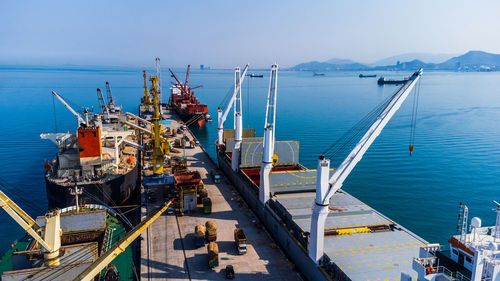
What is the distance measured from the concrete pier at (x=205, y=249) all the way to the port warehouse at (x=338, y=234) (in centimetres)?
142

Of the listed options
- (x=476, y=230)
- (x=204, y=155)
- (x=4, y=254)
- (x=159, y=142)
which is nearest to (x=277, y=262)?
(x=476, y=230)

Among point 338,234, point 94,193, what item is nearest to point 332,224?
point 338,234

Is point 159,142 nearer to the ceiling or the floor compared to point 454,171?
nearer to the ceiling

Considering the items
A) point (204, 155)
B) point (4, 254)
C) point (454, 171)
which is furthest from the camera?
point (204, 155)

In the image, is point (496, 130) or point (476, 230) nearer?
point (476, 230)

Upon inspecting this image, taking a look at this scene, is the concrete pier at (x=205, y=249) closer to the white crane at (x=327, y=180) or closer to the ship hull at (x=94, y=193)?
the white crane at (x=327, y=180)

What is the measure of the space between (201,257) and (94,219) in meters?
13.3

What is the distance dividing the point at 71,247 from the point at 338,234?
22.8 meters

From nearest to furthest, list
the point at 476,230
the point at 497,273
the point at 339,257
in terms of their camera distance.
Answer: the point at 497,273
the point at 476,230
the point at 339,257

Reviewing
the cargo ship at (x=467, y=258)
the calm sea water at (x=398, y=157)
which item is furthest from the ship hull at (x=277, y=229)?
the calm sea water at (x=398, y=157)

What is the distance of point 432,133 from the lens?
79.1 meters

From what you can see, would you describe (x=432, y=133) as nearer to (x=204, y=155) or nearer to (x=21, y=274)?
(x=204, y=155)

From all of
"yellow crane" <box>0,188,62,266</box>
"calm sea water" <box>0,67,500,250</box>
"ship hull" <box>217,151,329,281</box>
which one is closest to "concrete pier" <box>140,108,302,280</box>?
"ship hull" <box>217,151,329,281</box>

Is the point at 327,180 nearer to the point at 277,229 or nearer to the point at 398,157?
the point at 277,229
